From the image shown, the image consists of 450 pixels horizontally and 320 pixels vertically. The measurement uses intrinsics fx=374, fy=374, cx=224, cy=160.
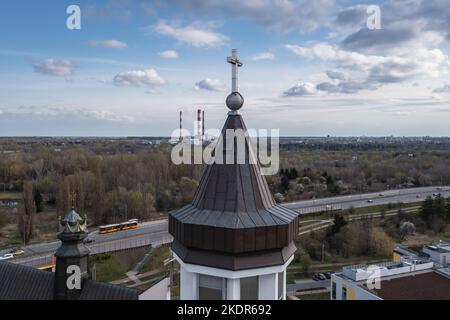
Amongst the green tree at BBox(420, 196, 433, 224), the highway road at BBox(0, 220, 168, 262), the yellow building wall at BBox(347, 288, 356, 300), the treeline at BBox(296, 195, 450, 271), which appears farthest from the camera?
the green tree at BBox(420, 196, 433, 224)

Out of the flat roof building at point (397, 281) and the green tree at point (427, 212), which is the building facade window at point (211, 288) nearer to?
the flat roof building at point (397, 281)

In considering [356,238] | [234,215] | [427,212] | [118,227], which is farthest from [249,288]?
[427,212]

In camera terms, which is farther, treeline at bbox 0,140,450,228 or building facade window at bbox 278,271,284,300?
treeline at bbox 0,140,450,228

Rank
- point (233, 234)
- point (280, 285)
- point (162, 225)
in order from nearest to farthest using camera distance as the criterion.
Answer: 1. point (233, 234)
2. point (280, 285)
3. point (162, 225)

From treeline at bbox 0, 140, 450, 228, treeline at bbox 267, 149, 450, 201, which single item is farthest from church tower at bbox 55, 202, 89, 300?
treeline at bbox 267, 149, 450, 201

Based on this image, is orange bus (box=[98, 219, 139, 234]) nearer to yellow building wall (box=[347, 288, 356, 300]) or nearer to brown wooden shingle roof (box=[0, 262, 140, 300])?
yellow building wall (box=[347, 288, 356, 300])

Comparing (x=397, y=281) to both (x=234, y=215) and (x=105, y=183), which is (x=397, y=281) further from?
(x=105, y=183)

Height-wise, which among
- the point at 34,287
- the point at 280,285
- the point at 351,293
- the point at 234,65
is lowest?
the point at 351,293
